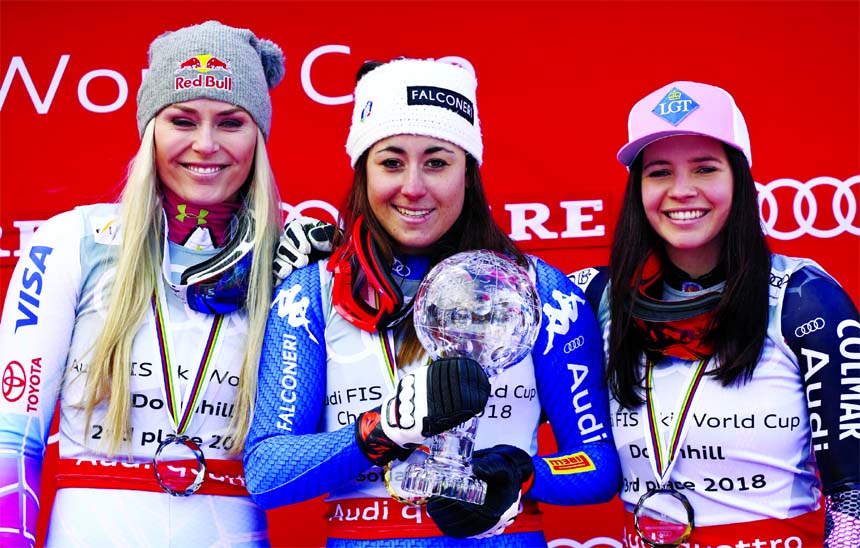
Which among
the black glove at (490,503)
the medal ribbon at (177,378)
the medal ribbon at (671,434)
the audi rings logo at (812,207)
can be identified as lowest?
the black glove at (490,503)

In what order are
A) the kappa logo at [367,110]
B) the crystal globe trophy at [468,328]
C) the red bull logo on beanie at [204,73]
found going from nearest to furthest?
the crystal globe trophy at [468,328] < the kappa logo at [367,110] < the red bull logo on beanie at [204,73]

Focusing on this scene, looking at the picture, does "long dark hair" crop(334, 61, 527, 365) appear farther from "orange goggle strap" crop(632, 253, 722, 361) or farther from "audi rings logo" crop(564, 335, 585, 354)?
"orange goggle strap" crop(632, 253, 722, 361)

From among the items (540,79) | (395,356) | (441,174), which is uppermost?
(540,79)

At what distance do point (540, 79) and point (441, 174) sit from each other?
1.21 metres

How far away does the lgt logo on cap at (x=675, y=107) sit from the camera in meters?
2.48

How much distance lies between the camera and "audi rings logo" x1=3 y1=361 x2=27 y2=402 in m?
2.46

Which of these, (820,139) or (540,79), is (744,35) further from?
(540,79)

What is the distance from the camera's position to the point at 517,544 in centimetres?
236

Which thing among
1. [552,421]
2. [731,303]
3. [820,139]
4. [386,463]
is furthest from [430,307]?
[820,139]

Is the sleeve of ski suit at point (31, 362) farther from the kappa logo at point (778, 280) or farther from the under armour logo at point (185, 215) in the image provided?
the kappa logo at point (778, 280)

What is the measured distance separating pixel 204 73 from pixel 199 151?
194 millimetres

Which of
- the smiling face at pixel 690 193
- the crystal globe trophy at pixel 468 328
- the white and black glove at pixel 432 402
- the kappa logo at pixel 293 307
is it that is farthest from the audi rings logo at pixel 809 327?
the kappa logo at pixel 293 307

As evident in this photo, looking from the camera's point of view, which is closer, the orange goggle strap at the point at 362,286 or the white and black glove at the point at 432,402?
the white and black glove at the point at 432,402

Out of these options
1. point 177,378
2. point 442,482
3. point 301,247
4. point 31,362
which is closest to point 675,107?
point 301,247
